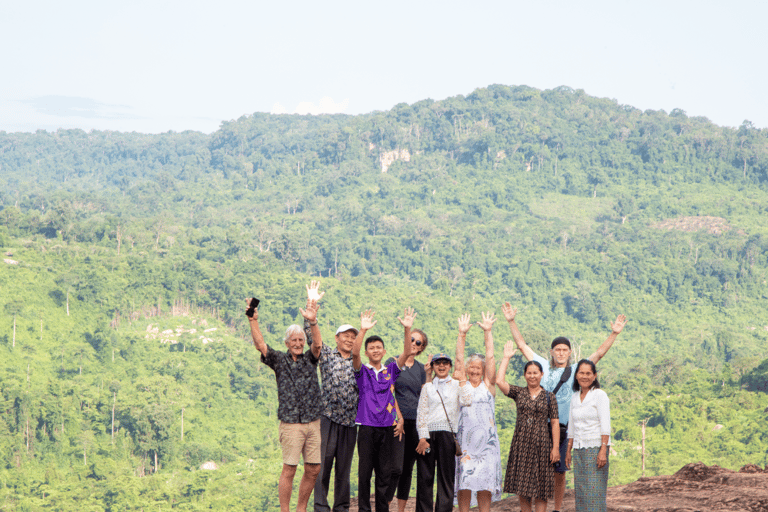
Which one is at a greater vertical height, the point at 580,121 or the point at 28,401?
the point at 580,121

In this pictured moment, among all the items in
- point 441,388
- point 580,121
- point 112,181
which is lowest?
point 441,388

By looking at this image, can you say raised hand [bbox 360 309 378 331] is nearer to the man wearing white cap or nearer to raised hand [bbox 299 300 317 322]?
the man wearing white cap

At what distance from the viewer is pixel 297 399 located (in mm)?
5977

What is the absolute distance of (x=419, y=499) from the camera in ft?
21.2

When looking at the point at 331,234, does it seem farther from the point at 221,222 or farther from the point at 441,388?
the point at 441,388

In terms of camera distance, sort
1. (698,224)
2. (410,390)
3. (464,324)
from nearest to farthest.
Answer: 1. (410,390)
2. (464,324)
3. (698,224)

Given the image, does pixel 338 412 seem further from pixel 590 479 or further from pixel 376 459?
pixel 590 479

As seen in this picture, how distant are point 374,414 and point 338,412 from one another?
290mm

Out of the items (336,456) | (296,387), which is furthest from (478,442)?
(296,387)

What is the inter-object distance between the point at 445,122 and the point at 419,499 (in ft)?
357

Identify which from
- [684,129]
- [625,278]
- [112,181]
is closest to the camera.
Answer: [625,278]

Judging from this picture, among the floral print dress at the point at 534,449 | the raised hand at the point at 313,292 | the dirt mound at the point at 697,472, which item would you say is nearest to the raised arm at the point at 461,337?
the floral print dress at the point at 534,449

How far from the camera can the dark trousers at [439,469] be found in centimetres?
623

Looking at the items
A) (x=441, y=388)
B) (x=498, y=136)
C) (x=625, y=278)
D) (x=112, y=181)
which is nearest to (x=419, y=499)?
(x=441, y=388)
